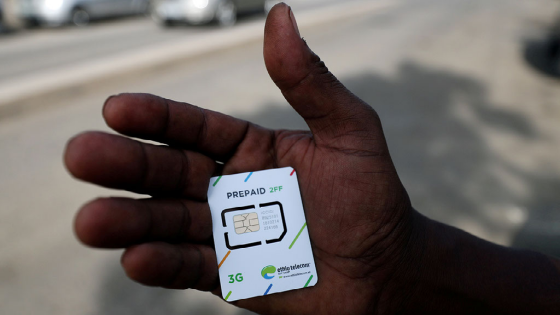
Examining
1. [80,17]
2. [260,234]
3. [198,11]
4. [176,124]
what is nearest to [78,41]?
[80,17]

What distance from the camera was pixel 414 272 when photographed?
155 centimetres

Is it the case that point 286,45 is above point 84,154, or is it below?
above

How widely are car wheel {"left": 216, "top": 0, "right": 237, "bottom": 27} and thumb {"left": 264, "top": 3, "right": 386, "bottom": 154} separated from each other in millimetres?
7282

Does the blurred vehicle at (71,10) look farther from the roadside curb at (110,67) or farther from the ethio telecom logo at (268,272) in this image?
the ethio telecom logo at (268,272)

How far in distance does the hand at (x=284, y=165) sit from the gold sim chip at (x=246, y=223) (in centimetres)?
11

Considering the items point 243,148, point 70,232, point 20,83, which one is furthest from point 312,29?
point 243,148

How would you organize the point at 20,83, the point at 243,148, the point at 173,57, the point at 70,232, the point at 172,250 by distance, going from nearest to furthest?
the point at 172,250 < the point at 243,148 < the point at 70,232 < the point at 20,83 < the point at 173,57

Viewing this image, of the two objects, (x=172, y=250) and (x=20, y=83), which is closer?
(x=172, y=250)

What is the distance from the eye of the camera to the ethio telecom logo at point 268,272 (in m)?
1.44

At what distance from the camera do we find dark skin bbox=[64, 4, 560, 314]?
1.13 metres

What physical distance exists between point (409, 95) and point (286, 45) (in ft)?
12.7

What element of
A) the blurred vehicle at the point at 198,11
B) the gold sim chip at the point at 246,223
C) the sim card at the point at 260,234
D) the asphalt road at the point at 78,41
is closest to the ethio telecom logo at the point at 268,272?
the sim card at the point at 260,234

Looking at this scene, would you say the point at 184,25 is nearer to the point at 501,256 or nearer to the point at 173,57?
the point at 173,57

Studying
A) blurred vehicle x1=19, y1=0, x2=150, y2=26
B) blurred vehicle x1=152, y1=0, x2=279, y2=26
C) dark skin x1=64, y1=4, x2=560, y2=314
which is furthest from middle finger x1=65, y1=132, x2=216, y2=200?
blurred vehicle x1=19, y1=0, x2=150, y2=26
